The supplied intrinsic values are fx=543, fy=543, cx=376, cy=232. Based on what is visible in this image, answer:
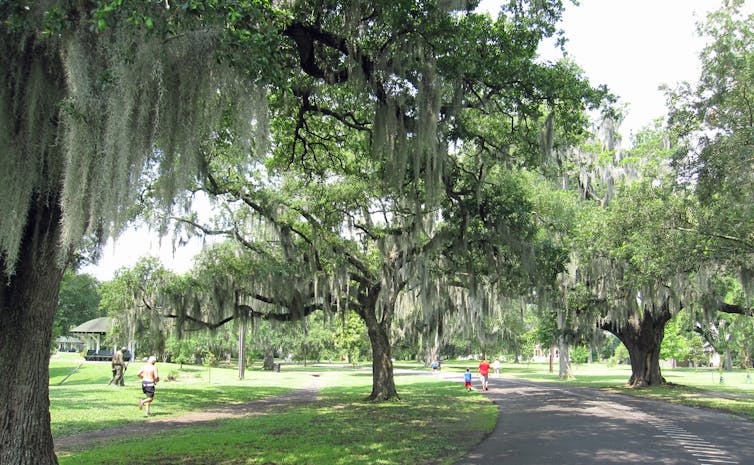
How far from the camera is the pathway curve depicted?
9.21 meters

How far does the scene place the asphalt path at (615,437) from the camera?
23.8 feet

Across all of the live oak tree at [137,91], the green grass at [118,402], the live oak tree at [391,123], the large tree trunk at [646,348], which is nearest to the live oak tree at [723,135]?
the live oak tree at [391,123]

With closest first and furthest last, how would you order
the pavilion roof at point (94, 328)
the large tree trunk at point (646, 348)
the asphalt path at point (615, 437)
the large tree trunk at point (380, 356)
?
the asphalt path at point (615, 437), the large tree trunk at point (380, 356), the large tree trunk at point (646, 348), the pavilion roof at point (94, 328)

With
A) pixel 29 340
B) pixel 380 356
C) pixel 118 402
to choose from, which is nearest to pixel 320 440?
pixel 29 340

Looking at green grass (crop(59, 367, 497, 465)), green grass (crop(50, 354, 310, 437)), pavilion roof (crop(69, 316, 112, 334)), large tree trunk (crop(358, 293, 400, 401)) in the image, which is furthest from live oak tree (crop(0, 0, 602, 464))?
pavilion roof (crop(69, 316, 112, 334))

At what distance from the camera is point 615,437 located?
29.6 ft

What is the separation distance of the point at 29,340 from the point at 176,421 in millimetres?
7301

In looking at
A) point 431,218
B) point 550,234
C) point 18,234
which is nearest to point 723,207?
point 550,234

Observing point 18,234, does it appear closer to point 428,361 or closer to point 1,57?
point 1,57

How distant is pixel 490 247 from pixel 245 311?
7.29 metres

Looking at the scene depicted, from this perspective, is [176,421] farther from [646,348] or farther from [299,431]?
[646,348]

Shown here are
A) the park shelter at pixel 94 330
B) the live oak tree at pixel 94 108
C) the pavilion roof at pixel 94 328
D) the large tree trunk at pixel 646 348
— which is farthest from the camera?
the park shelter at pixel 94 330

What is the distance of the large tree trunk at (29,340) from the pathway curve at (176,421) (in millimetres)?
3193

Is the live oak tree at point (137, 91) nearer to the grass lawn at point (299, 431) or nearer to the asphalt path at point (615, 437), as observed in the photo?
the grass lawn at point (299, 431)
